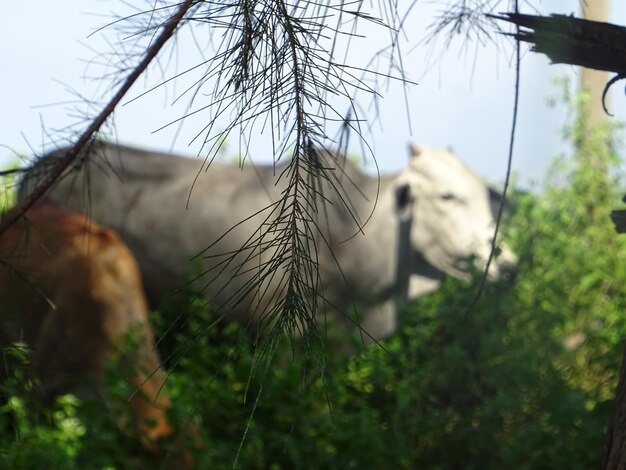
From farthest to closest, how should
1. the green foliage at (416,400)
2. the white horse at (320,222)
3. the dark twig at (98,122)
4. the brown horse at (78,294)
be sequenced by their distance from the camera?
1. the white horse at (320,222)
2. the brown horse at (78,294)
3. the green foliage at (416,400)
4. the dark twig at (98,122)

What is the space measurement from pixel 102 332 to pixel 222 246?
197 cm

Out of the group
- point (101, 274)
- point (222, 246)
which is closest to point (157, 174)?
point (222, 246)

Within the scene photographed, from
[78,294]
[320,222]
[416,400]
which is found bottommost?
[78,294]

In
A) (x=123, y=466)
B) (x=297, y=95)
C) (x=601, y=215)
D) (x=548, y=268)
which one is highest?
(x=601, y=215)

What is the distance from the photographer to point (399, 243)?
8047 mm

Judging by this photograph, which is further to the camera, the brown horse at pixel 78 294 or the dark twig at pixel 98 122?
the brown horse at pixel 78 294

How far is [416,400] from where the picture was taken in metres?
4.82

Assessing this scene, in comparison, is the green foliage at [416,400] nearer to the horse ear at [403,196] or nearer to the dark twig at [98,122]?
the dark twig at [98,122]

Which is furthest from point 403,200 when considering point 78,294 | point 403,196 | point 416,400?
point 416,400

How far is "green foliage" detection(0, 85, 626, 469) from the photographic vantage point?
389cm

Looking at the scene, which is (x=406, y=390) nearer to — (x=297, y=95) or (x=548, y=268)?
(x=548, y=268)

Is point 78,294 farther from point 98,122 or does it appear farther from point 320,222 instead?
point 98,122

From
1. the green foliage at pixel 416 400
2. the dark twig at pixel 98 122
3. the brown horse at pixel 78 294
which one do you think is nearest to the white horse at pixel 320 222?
the brown horse at pixel 78 294

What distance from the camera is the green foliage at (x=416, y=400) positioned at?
12.8 ft
